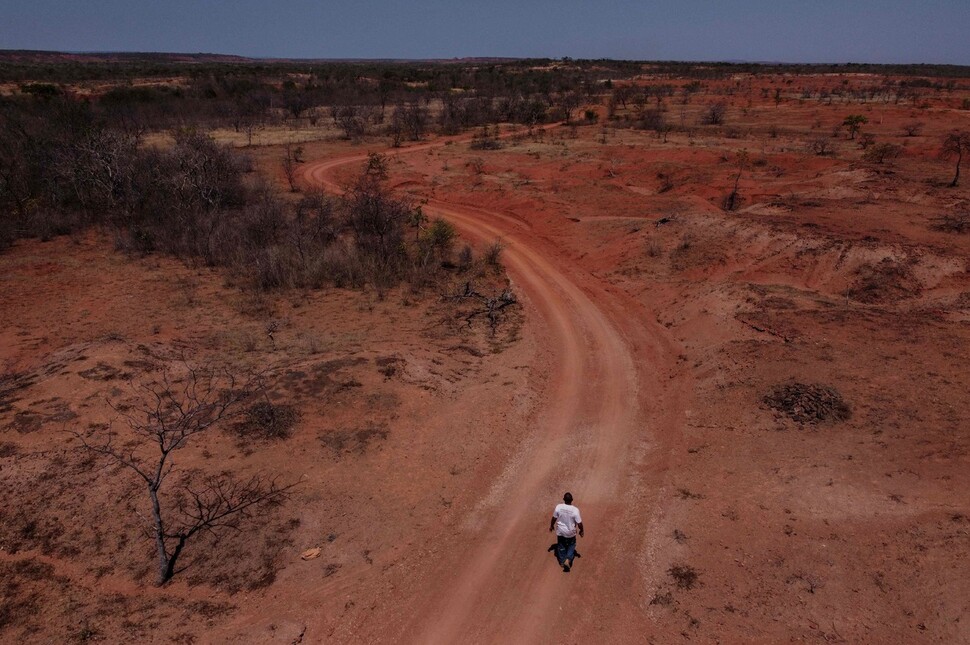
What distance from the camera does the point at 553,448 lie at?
1128 cm

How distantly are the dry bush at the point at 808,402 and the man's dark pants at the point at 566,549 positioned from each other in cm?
629

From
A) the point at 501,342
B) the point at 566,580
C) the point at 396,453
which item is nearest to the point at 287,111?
the point at 501,342

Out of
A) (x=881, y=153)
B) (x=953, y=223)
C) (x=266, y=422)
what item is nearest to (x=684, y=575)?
(x=266, y=422)

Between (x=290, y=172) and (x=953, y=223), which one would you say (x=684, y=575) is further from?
(x=290, y=172)

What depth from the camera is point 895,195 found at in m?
23.8

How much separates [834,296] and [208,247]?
23472mm

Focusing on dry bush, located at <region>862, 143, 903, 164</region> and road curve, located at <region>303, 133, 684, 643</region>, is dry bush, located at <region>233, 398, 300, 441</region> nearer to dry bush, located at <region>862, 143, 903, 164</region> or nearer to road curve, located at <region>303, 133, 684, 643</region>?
road curve, located at <region>303, 133, 684, 643</region>

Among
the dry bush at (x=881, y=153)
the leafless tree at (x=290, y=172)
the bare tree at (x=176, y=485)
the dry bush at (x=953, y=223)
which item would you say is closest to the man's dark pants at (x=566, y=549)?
the bare tree at (x=176, y=485)

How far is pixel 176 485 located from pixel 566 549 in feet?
23.5

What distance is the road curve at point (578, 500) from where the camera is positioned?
7.59 m

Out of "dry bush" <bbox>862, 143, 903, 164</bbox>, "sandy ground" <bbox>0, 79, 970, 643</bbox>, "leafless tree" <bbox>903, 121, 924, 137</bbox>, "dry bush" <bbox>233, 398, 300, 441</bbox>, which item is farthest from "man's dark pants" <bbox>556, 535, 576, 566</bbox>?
"leafless tree" <bbox>903, 121, 924, 137</bbox>

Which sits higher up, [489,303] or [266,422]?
[489,303]

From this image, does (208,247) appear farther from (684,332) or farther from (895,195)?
(895,195)

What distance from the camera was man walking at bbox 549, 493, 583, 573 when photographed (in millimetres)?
8075
